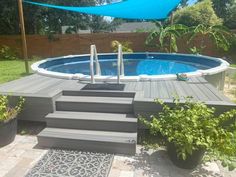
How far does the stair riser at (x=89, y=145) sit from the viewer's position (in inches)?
153

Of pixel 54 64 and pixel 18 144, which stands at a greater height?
pixel 54 64

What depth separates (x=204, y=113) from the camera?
11.3 ft

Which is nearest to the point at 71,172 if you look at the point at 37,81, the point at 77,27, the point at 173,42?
the point at 37,81

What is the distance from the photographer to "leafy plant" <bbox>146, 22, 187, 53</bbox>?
511 inches

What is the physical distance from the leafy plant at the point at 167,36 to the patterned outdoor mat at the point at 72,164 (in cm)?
1030

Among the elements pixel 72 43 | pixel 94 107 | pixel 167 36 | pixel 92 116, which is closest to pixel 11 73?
pixel 94 107

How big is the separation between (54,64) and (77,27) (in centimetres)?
1185

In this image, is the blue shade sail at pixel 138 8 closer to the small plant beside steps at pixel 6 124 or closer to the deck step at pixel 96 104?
the deck step at pixel 96 104

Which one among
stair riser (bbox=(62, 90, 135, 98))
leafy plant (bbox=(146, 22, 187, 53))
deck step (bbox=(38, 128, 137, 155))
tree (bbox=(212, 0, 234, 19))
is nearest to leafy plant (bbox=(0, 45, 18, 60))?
leafy plant (bbox=(146, 22, 187, 53))

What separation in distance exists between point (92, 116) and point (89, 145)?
66 centimetres

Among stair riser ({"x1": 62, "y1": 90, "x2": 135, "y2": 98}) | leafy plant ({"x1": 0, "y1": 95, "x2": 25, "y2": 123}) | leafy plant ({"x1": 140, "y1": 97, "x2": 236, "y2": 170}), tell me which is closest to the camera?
leafy plant ({"x1": 140, "y1": 97, "x2": 236, "y2": 170})

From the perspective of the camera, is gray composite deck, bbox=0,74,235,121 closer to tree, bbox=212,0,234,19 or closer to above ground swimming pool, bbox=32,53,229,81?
above ground swimming pool, bbox=32,53,229,81

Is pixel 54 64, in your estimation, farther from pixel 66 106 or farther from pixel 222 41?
pixel 222 41

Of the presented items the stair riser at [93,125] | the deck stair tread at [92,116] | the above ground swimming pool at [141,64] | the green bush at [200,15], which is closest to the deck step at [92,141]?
the stair riser at [93,125]
